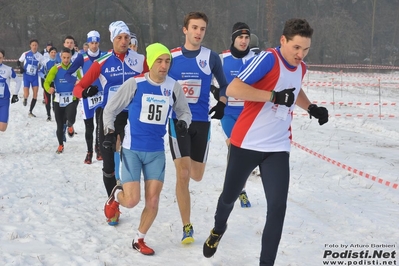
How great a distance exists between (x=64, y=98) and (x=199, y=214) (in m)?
5.34

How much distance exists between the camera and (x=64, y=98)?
410 inches

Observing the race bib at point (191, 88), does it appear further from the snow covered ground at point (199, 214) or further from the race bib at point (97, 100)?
the snow covered ground at point (199, 214)

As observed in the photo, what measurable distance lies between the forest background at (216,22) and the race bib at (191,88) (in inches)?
1096

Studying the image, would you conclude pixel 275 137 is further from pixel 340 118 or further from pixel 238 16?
pixel 238 16

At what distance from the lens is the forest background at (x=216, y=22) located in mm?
36156

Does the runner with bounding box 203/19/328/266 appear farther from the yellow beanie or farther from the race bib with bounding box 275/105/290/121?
the yellow beanie

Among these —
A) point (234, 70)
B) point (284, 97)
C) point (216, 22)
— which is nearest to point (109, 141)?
point (284, 97)

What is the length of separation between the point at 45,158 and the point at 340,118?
10.2m

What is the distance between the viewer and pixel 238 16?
5059cm

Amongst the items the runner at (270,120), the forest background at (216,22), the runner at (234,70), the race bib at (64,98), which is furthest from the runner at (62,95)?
the forest background at (216,22)

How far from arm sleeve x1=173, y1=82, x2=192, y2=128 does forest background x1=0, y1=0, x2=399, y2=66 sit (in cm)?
2829

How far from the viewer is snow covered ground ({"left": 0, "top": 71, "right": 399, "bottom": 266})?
475cm

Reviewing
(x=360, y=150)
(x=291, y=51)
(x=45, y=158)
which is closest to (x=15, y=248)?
(x=291, y=51)

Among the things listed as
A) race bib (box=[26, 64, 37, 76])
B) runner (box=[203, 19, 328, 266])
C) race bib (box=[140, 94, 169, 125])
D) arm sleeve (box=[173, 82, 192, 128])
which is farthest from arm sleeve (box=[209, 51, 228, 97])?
race bib (box=[26, 64, 37, 76])
